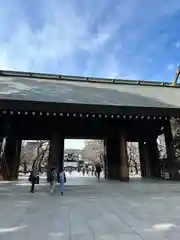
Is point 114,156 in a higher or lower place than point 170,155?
higher

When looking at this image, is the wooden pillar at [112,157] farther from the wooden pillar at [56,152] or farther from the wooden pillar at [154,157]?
the wooden pillar at [56,152]

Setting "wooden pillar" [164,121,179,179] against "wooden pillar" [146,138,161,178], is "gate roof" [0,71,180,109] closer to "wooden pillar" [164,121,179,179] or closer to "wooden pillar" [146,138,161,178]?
"wooden pillar" [164,121,179,179]

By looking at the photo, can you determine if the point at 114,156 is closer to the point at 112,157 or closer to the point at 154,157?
the point at 112,157

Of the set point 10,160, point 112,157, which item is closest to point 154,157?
point 112,157

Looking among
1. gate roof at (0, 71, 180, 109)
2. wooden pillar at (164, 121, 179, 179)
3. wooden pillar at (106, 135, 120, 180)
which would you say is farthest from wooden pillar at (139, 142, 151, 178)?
gate roof at (0, 71, 180, 109)

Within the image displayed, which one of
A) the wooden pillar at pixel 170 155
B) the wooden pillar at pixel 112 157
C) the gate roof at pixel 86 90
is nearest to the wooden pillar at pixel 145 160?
the wooden pillar at pixel 170 155

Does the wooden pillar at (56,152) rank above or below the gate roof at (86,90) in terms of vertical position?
below

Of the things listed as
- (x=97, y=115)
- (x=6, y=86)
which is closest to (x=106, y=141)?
(x=97, y=115)

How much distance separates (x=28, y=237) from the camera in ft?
12.1

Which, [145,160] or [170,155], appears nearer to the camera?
[170,155]

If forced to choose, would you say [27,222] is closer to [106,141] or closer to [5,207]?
[5,207]

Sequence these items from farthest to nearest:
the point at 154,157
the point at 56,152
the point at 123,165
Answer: the point at 154,157 → the point at 123,165 → the point at 56,152

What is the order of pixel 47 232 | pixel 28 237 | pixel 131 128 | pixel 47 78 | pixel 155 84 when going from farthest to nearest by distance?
1. pixel 155 84
2. pixel 47 78
3. pixel 131 128
4. pixel 47 232
5. pixel 28 237

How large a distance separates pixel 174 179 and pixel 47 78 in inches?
534
